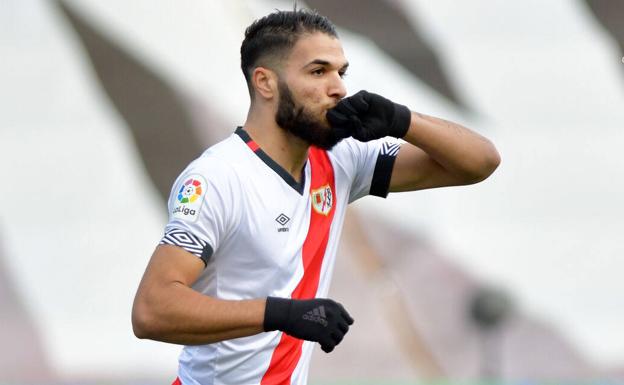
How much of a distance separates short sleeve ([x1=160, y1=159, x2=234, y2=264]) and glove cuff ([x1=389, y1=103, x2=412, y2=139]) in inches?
18.5

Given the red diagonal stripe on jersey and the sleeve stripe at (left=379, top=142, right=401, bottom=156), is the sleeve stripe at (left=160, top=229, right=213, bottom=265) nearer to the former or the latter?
the red diagonal stripe on jersey

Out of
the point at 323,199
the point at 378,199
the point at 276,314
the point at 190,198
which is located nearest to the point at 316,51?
the point at 323,199

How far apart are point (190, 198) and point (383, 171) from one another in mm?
737

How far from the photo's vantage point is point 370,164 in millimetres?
3547

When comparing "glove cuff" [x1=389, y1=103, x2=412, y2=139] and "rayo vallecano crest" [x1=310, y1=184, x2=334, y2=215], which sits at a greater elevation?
"glove cuff" [x1=389, y1=103, x2=412, y2=139]

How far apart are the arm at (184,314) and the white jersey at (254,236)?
13 centimetres

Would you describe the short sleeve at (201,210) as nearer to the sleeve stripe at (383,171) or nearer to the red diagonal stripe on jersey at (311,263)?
the red diagonal stripe on jersey at (311,263)

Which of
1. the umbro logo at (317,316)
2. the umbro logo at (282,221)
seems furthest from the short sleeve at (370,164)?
the umbro logo at (317,316)

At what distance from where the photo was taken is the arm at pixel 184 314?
2854 mm

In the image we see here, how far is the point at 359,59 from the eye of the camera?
24.6 ft

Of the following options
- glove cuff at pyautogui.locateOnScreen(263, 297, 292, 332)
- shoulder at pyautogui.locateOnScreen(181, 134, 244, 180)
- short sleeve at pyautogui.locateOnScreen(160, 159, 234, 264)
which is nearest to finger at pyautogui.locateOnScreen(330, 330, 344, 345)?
glove cuff at pyautogui.locateOnScreen(263, 297, 292, 332)

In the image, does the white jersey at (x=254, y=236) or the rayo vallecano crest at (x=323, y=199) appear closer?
the white jersey at (x=254, y=236)

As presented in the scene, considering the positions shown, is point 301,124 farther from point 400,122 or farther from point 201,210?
point 201,210

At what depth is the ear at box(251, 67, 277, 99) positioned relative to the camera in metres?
3.30
